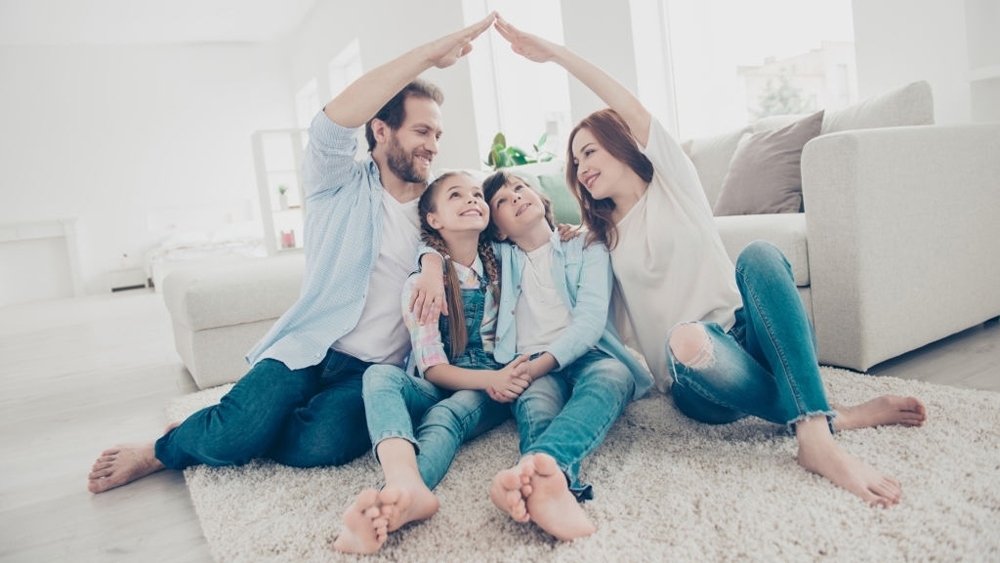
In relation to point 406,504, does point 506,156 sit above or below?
above

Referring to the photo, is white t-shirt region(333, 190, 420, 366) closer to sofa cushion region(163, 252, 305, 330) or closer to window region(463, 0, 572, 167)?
sofa cushion region(163, 252, 305, 330)

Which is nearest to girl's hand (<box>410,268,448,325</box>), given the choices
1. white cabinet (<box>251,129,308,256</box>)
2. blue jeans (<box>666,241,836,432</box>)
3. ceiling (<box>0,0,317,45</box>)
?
blue jeans (<box>666,241,836,432</box>)

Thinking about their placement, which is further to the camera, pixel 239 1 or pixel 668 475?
pixel 239 1

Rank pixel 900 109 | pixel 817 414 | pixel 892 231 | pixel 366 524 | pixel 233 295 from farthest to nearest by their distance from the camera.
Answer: pixel 233 295 → pixel 900 109 → pixel 892 231 → pixel 817 414 → pixel 366 524

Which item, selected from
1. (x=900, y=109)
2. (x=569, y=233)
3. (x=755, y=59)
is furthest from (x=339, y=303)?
(x=755, y=59)

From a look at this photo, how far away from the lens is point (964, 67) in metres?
2.25

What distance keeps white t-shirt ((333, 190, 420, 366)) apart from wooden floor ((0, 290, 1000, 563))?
19.3 inches

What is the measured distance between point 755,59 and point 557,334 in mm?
2608

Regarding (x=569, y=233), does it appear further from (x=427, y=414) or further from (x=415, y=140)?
(x=427, y=414)

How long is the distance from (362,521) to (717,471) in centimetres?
63

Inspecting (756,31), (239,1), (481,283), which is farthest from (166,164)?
(481,283)

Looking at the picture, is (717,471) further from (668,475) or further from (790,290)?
(790,290)

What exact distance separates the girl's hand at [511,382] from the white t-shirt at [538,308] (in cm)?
12

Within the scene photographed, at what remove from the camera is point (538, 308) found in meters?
1.54
